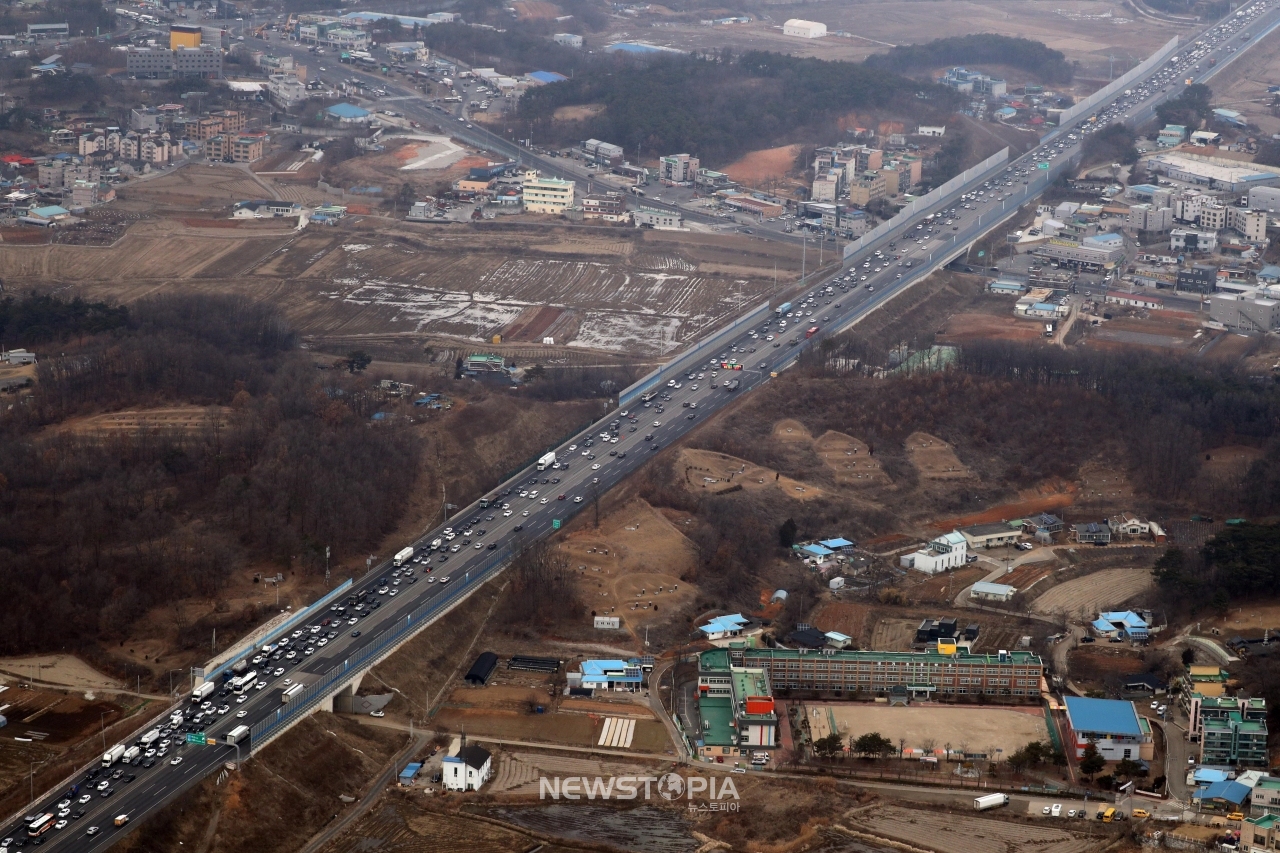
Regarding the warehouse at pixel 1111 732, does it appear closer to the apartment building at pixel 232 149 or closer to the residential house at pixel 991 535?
the residential house at pixel 991 535

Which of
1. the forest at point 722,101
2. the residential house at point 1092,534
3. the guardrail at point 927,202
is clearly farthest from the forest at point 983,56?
the residential house at point 1092,534

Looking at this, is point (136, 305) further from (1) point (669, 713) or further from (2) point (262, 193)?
(1) point (669, 713)

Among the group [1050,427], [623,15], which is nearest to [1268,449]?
[1050,427]

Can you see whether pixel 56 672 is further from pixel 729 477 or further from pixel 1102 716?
pixel 1102 716

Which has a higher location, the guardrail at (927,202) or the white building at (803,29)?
the white building at (803,29)

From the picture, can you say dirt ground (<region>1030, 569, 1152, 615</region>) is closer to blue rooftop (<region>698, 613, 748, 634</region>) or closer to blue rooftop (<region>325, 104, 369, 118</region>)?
blue rooftop (<region>698, 613, 748, 634</region>)

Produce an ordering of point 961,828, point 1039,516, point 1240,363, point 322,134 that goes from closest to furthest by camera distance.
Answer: point 961,828 < point 1039,516 < point 1240,363 < point 322,134

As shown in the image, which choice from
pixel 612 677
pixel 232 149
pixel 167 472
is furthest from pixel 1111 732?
pixel 232 149

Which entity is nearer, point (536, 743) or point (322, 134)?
point (536, 743)
